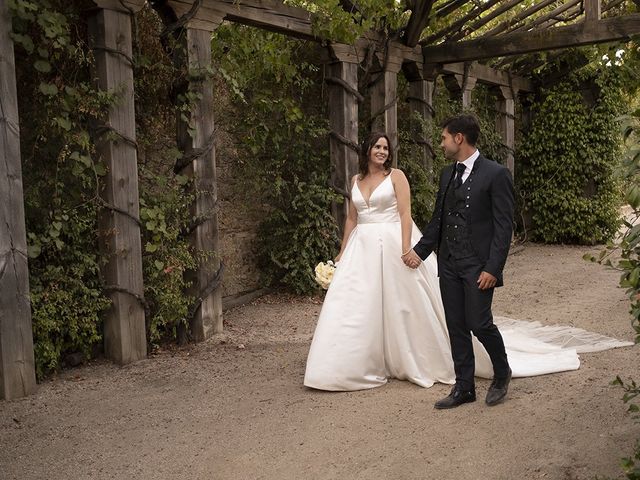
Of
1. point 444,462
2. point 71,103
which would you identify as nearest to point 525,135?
point 71,103

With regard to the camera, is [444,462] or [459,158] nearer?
[444,462]

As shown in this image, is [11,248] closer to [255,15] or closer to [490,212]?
[490,212]

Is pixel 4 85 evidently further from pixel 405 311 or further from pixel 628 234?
pixel 628 234

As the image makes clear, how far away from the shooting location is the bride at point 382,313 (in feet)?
16.4

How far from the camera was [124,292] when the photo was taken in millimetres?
5621

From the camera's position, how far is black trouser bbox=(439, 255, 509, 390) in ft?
14.1

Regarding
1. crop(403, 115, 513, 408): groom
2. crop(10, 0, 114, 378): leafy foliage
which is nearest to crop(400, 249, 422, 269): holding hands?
crop(403, 115, 513, 408): groom

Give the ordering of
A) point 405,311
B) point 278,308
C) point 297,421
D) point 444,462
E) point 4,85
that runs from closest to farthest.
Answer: point 444,462
point 297,421
point 4,85
point 405,311
point 278,308

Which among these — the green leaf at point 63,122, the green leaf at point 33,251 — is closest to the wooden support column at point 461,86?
the green leaf at point 63,122

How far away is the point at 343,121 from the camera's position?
26.9 feet

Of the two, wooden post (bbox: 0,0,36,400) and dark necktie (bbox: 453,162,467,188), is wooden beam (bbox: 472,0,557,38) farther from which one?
wooden post (bbox: 0,0,36,400)

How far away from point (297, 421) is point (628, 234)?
2.34m

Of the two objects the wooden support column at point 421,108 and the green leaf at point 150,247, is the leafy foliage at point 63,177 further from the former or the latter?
the wooden support column at point 421,108

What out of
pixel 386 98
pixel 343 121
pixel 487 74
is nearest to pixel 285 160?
pixel 343 121
